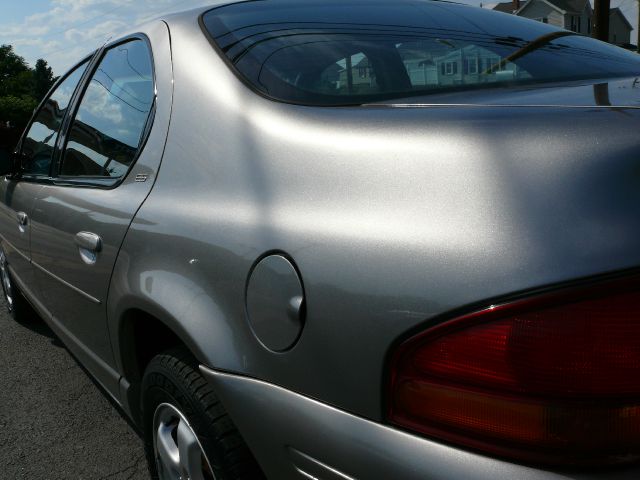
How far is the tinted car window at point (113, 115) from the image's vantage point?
212 cm

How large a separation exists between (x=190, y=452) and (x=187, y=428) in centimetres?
6

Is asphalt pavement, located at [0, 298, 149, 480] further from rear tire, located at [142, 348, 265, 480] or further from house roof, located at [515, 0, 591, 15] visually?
house roof, located at [515, 0, 591, 15]

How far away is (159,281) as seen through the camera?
5.57 feet

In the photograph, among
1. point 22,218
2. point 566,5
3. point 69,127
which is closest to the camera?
point 69,127

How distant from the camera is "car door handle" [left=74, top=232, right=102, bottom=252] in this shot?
2047mm

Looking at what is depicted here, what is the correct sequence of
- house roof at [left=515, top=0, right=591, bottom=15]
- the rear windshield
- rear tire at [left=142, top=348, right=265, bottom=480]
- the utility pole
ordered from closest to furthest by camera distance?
rear tire at [left=142, top=348, right=265, bottom=480] → the rear windshield → the utility pole → house roof at [left=515, top=0, right=591, bottom=15]

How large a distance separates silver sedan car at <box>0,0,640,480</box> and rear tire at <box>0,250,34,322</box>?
2350 mm

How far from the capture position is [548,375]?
3.37 feet

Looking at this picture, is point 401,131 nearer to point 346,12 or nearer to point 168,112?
point 168,112

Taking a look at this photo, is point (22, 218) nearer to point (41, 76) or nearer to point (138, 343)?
point (138, 343)

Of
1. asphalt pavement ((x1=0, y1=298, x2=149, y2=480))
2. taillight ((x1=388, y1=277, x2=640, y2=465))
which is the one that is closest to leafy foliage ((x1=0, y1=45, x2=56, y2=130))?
asphalt pavement ((x1=0, y1=298, x2=149, y2=480))

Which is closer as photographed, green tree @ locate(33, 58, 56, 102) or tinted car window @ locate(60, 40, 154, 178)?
tinted car window @ locate(60, 40, 154, 178)

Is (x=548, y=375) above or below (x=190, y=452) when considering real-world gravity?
above

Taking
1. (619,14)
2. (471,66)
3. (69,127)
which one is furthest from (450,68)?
(619,14)
